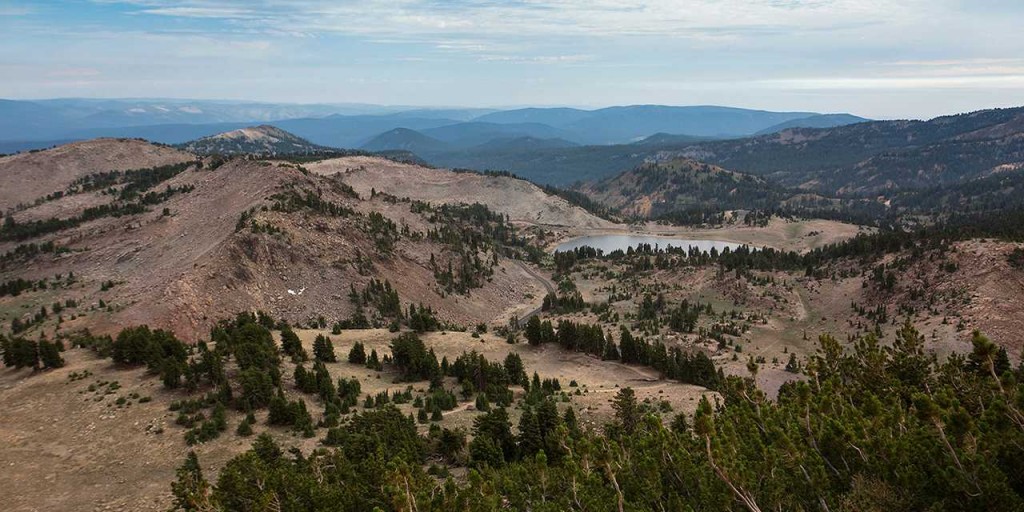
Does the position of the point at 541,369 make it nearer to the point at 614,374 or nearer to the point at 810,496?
the point at 614,374

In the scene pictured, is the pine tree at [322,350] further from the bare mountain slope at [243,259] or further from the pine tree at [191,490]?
the bare mountain slope at [243,259]

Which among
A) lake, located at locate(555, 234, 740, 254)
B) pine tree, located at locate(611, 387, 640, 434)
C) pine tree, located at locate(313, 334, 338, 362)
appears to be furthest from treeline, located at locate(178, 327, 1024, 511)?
lake, located at locate(555, 234, 740, 254)

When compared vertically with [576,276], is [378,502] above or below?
above

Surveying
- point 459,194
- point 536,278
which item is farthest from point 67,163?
point 536,278

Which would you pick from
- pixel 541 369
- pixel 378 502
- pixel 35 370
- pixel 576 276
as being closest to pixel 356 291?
pixel 541 369

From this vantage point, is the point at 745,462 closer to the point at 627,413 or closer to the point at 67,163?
the point at 627,413

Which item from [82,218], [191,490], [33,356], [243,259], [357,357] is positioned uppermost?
[82,218]

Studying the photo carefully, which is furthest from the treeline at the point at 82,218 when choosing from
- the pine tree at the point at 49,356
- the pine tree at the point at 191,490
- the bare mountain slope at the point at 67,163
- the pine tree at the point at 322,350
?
the pine tree at the point at 191,490
